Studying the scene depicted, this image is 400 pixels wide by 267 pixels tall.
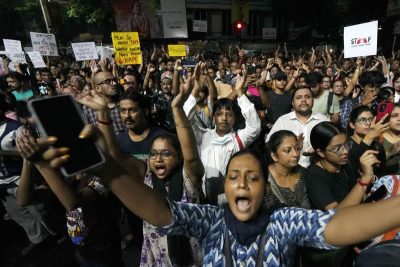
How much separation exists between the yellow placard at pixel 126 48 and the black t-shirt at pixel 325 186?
5785 mm

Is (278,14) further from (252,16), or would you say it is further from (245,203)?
(245,203)

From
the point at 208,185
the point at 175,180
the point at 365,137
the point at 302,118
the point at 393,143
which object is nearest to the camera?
the point at 175,180

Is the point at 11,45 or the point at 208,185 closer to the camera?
the point at 208,185

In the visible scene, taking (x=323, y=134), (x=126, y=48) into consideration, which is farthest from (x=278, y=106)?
(x=126, y=48)

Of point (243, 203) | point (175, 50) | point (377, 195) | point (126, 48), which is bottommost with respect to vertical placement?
point (377, 195)

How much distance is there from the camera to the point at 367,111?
10.8 feet

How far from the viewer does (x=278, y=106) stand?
5215 millimetres

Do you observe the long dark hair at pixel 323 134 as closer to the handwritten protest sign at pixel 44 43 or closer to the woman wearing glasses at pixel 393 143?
the woman wearing glasses at pixel 393 143

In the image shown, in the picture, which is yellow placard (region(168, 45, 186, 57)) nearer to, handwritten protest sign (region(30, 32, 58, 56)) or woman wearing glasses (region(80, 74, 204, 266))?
handwritten protest sign (region(30, 32, 58, 56))

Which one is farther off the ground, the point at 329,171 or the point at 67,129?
the point at 67,129

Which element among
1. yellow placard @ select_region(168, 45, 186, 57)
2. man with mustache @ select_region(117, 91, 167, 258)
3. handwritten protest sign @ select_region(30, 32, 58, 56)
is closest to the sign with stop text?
yellow placard @ select_region(168, 45, 186, 57)

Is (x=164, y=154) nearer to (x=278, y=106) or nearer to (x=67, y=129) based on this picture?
(x=67, y=129)

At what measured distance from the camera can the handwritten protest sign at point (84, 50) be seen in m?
8.19

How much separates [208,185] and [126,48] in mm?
5381
